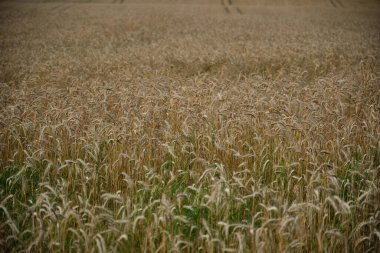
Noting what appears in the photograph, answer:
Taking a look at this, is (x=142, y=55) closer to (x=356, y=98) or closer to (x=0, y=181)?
(x=356, y=98)

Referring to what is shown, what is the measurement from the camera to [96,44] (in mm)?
18016

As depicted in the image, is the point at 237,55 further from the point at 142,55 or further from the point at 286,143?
the point at 286,143

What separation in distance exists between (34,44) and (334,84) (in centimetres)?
1653

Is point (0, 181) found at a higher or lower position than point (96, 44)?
lower

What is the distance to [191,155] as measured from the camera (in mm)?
4500

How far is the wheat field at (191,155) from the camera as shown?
8.69 feet

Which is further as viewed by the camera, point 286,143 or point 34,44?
point 34,44

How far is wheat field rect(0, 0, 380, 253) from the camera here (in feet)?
8.69

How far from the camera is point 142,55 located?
44.8 feet

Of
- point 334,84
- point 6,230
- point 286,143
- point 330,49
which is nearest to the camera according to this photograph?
point 6,230

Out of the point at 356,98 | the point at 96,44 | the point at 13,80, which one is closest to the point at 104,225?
the point at 356,98

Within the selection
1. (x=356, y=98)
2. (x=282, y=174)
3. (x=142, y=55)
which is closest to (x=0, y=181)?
(x=282, y=174)

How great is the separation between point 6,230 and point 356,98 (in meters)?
6.60

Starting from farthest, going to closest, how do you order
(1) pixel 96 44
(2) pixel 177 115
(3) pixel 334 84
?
(1) pixel 96 44 < (3) pixel 334 84 < (2) pixel 177 115
